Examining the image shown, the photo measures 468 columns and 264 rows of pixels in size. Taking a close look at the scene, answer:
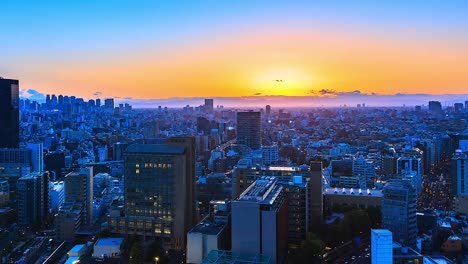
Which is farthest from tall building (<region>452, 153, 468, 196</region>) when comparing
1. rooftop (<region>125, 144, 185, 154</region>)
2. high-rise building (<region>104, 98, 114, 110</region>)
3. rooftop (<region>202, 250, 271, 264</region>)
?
high-rise building (<region>104, 98, 114, 110</region>)

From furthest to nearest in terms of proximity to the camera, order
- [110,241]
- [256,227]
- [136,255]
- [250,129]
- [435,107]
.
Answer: [435,107]
[250,129]
[110,241]
[136,255]
[256,227]

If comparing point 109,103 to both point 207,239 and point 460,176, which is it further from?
point 207,239

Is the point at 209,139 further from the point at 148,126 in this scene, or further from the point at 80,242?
the point at 80,242

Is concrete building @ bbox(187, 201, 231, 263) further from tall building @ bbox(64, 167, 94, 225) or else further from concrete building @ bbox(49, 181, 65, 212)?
concrete building @ bbox(49, 181, 65, 212)

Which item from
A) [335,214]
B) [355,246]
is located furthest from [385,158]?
[355,246]

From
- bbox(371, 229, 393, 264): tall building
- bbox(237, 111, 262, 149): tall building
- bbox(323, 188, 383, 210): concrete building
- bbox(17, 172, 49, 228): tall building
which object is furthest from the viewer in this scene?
bbox(237, 111, 262, 149): tall building

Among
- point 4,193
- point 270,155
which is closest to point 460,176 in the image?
point 270,155

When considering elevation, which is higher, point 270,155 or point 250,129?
point 250,129
